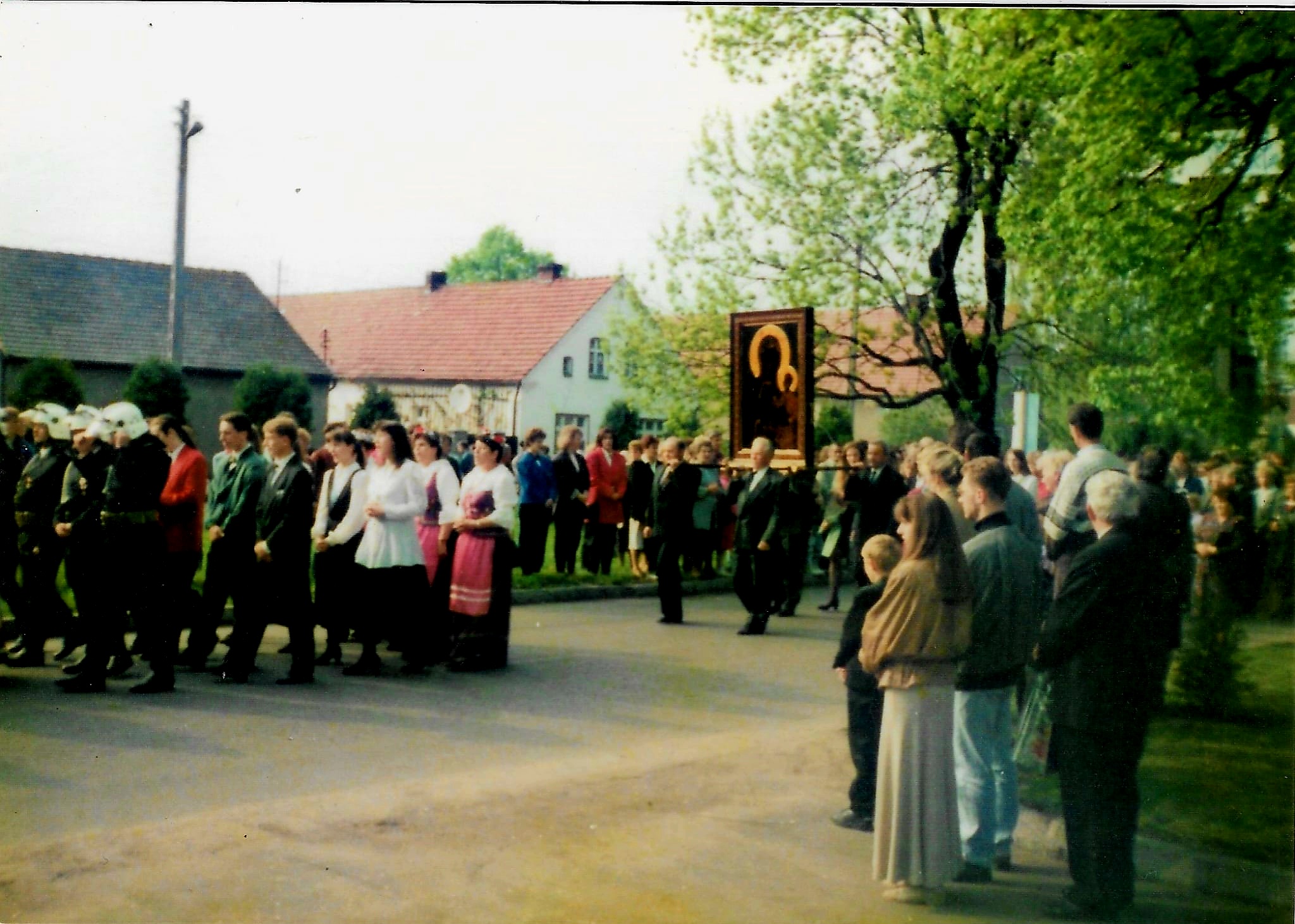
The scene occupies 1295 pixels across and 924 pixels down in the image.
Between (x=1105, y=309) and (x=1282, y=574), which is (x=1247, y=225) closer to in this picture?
(x=1105, y=309)

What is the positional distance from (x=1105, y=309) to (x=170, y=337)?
6305mm

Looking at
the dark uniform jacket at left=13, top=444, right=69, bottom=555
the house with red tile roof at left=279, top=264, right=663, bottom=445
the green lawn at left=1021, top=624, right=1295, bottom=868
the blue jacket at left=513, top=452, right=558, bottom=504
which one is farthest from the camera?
the blue jacket at left=513, top=452, right=558, bottom=504

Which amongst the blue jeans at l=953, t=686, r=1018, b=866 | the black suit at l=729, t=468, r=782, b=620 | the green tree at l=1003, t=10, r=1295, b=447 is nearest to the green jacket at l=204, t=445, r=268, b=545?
the black suit at l=729, t=468, r=782, b=620

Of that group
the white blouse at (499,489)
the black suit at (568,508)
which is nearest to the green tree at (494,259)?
the white blouse at (499,489)

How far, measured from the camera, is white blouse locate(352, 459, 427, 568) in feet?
33.0

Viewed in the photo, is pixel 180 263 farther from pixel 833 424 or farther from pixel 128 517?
pixel 833 424

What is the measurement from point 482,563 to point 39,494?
3.24 metres

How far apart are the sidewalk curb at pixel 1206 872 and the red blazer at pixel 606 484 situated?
1107cm

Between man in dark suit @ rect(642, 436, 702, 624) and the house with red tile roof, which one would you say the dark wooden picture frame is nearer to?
the house with red tile roof

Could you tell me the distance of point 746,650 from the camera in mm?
11703

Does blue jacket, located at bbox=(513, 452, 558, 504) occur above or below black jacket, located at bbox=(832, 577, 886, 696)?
above

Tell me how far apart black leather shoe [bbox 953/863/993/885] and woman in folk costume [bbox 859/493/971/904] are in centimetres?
29

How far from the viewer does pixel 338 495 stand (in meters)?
10.4

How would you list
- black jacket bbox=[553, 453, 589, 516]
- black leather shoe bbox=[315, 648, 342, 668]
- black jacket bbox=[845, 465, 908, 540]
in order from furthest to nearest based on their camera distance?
black jacket bbox=[553, 453, 589, 516]
black jacket bbox=[845, 465, 908, 540]
black leather shoe bbox=[315, 648, 342, 668]
